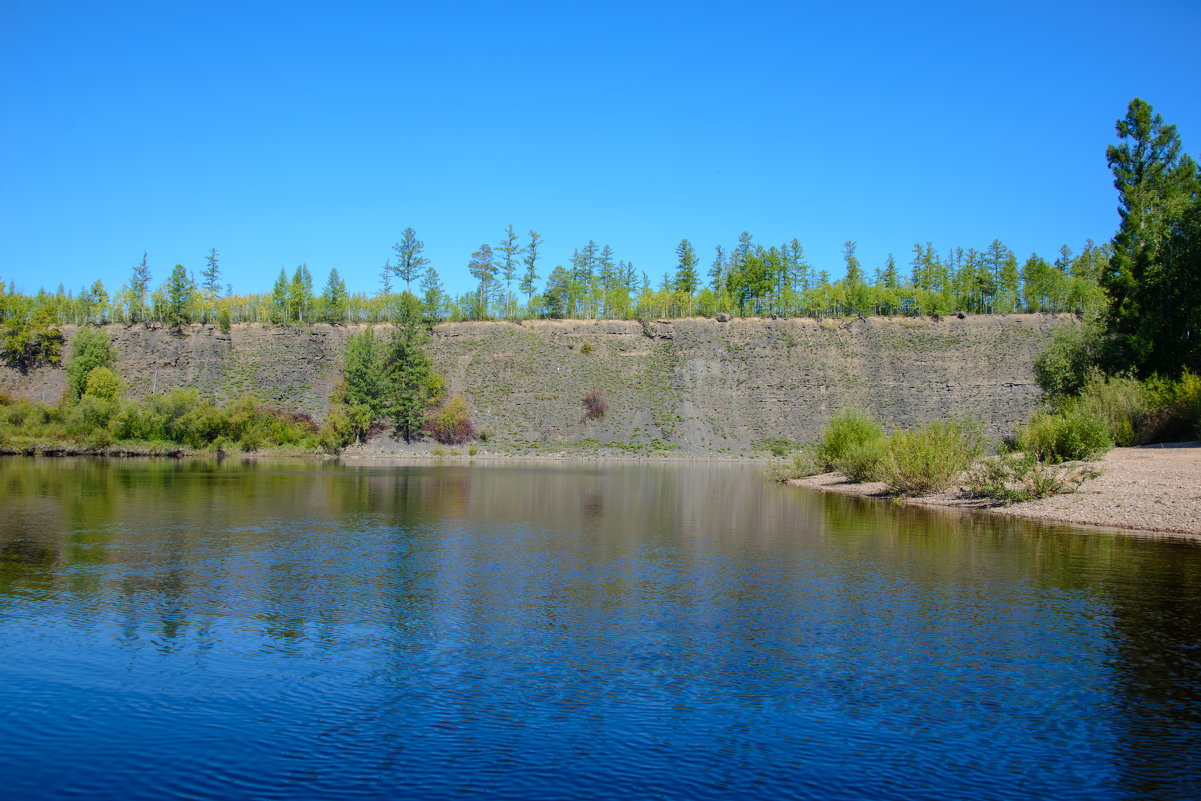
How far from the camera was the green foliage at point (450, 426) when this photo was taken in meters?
85.9

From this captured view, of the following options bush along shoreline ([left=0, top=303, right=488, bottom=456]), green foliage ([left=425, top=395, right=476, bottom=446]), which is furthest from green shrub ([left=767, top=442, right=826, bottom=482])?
bush along shoreline ([left=0, top=303, right=488, bottom=456])

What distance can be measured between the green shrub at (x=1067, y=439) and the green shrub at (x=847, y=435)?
35.6 ft

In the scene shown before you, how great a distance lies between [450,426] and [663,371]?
27662mm

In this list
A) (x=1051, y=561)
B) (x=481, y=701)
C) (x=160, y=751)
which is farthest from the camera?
(x=1051, y=561)

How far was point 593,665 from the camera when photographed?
11.1 metres

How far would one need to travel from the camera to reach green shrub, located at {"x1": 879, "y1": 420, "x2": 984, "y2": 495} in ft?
112

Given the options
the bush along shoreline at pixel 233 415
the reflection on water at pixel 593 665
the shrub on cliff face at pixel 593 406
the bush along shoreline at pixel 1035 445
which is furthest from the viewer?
the shrub on cliff face at pixel 593 406

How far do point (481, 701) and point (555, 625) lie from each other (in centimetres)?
354

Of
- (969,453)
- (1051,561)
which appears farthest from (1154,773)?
(969,453)

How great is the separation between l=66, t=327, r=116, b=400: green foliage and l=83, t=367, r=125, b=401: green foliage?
2935 mm

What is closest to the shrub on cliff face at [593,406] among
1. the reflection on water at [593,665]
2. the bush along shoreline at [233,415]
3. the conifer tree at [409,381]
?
the bush along shoreline at [233,415]

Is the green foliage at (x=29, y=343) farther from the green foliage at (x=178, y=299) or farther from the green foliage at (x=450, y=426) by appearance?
the green foliage at (x=450, y=426)

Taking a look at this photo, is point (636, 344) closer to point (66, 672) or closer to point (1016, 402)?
point (1016, 402)

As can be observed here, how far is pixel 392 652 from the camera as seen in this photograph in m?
11.6
